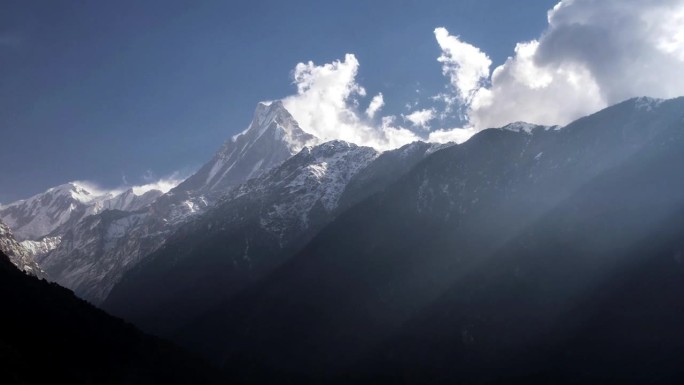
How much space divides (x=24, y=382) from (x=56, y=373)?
25520mm

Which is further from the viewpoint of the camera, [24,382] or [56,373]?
[56,373]

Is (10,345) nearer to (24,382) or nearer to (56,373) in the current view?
(56,373)

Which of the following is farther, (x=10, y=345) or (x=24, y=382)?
(x=10, y=345)

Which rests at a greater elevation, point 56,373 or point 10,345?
point 10,345

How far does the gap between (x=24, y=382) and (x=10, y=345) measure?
28.8 meters

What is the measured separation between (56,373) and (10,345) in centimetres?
1512

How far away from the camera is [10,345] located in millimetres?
192625

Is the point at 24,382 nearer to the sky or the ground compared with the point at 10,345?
nearer to the ground

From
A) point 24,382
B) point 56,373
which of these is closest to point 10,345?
point 56,373

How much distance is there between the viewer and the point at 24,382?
16850 cm

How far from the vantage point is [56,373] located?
193500mm
